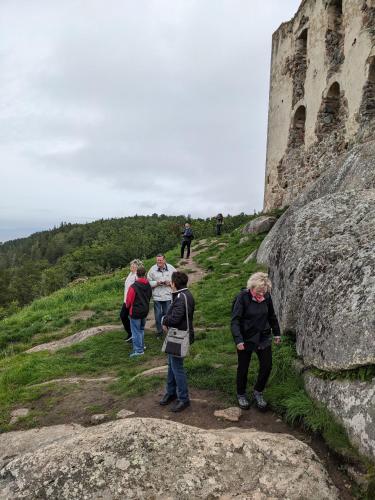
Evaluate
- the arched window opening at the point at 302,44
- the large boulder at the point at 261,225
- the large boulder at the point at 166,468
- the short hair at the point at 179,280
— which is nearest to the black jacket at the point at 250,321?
the short hair at the point at 179,280

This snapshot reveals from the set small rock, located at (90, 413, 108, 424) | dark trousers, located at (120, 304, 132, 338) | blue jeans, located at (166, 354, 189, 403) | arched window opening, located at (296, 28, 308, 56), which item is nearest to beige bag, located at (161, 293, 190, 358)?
blue jeans, located at (166, 354, 189, 403)

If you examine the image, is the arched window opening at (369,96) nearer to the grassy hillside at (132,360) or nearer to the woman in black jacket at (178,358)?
the grassy hillside at (132,360)

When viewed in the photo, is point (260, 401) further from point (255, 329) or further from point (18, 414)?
point (18, 414)

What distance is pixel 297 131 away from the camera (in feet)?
77.1

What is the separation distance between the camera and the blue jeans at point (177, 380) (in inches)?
270

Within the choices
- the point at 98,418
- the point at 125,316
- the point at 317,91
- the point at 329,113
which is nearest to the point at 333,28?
the point at 317,91

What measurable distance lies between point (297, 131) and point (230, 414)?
19714 mm

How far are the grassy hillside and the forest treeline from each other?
1572 cm

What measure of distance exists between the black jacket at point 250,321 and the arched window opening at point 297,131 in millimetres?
18453

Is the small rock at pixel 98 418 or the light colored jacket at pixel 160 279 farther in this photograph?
the light colored jacket at pixel 160 279

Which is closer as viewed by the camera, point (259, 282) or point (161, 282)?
point (259, 282)

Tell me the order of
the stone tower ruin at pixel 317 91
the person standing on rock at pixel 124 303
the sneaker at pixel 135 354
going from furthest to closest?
the stone tower ruin at pixel 317 91, the person standing on rock at pixel 124 303, the sneaker at pixel 135 354

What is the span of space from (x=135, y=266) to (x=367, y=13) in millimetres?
13536

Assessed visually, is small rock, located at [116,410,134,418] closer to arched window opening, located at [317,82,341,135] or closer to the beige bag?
the beige bag
